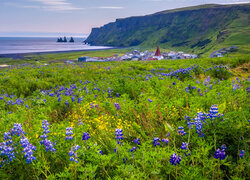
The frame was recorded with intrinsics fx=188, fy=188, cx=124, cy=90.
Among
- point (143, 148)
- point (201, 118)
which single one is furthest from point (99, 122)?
point (201, 118)

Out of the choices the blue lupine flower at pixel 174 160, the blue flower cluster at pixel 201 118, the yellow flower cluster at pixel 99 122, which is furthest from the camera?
the yellow flower cluster at pixel 99 122

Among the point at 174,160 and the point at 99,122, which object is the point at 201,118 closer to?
the point at 174,160

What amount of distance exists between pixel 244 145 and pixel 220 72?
264 inches

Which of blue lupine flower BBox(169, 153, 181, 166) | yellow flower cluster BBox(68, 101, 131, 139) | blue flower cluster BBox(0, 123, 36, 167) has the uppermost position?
blue flower cluster BBox(0, 123, 36, 167)

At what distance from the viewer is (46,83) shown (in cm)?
880

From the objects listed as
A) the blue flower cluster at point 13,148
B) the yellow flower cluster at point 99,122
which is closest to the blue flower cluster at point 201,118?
the yellow flower cluster at point 99,122

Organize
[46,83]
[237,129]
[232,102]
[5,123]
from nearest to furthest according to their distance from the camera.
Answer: [237,129] → [5,123] → [232,102] → [46,83]

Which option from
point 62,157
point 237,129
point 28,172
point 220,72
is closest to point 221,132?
point 237,129

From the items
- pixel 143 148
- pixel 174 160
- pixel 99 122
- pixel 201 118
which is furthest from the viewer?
pixel 99 122

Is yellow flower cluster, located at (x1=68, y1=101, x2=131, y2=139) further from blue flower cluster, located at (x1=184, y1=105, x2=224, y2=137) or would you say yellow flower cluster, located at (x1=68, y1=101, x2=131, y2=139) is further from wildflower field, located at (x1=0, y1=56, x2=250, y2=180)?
blue flower cluster, located at (x1=184, y1=105, x2=224, y2=137)

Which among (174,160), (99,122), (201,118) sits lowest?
(99,122)

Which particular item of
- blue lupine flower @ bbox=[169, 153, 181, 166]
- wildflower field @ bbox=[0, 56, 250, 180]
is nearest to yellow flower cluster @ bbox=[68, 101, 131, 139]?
wildflower field @ bbox=[0, 56, 250, 180]

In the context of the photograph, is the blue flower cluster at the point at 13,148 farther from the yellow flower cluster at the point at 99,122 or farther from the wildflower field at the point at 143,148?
the yellow flower cluster at the point at 99,122

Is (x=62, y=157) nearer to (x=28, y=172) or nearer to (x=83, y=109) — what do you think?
(x=28, y=172)
